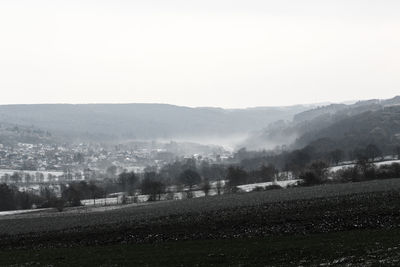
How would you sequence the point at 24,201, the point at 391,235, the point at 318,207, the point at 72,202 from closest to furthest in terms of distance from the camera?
the point at 391,235
the point at 318,207
the point at 72,202
the point at 24,201

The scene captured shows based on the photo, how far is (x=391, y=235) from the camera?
104ft

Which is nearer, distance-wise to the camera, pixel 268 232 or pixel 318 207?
pixel 268 232

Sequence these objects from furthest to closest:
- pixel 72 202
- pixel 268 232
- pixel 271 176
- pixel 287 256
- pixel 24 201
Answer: pixel 271 176
pixel 24 201
pixel 72 202
pixel 268 232
pixel 287 256

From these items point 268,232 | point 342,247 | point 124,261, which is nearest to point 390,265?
point 342,247

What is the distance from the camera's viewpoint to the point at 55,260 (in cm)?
3659

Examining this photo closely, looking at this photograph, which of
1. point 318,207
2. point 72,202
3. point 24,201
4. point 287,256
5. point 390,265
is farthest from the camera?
point 24,201

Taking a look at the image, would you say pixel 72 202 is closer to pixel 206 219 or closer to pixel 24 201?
pixel 24 201

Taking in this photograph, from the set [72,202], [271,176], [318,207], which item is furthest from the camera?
[271,176]

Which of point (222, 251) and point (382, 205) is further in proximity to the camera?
point (382, 205)

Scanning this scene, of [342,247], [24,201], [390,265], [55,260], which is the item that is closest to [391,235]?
[342,247]

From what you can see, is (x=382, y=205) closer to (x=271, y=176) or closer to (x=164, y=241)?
(x=164, y=241)

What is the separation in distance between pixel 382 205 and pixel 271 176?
138408 millimetres

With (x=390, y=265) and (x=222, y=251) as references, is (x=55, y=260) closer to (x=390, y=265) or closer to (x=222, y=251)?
(x=222, y=251)

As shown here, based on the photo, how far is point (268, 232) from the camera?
41.7 metres
